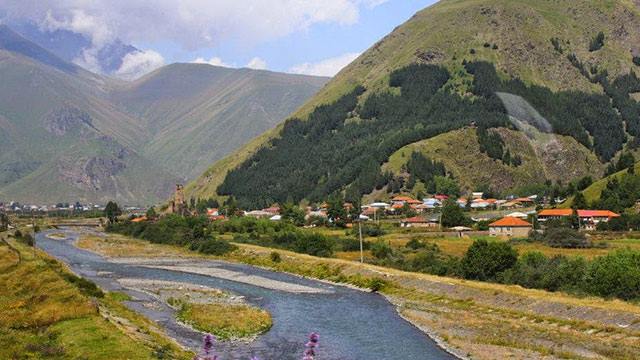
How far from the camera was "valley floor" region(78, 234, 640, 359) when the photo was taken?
53.9 m

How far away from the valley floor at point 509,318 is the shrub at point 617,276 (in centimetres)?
290

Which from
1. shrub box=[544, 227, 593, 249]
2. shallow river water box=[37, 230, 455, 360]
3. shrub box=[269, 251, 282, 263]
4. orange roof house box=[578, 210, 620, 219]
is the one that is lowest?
shallow river water box=[37, 230, 455, 360]

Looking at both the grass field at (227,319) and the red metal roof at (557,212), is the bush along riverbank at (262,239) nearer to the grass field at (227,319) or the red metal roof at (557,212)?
the red metal roof at (557,212)

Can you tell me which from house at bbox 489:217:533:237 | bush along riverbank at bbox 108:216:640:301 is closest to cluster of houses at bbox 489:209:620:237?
house at bbox 489:217:533:237

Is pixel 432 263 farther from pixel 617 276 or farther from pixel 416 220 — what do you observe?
pixel 416 220

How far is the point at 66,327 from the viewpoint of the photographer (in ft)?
178

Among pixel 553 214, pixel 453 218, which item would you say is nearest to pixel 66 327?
pixel 453 218

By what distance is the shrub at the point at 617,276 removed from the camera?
230 feet

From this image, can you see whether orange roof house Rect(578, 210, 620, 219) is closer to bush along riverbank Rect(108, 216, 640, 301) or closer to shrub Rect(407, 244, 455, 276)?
bush along riverbank Rect(108, 216, 640, 301)

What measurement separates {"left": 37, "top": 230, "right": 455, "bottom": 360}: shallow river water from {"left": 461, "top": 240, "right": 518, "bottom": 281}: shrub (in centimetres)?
1496

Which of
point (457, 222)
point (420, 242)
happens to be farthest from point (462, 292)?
point (457, 222)

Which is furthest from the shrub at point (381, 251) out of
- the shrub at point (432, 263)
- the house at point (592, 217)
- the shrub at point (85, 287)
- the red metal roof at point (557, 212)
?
the red metal roof at point (557, 212)

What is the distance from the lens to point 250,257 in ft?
463

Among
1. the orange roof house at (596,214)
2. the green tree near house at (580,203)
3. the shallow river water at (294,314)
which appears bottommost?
the shallow river water at (294,314)
